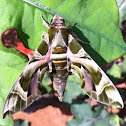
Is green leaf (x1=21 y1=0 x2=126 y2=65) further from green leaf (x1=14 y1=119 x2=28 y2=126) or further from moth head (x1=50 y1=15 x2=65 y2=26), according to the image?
green leaf (x1=14 y1=119 x2=28 y2=126)

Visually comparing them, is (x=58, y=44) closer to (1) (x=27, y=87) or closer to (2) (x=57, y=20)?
(2) (x=57, y=20)

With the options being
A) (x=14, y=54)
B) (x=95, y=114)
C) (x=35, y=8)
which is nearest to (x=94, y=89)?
(x=14, y=54)

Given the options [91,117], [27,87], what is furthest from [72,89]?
[27,87]

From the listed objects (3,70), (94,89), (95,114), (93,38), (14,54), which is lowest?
(95,114)

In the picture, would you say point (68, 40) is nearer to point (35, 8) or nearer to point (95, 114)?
point (35, 8)

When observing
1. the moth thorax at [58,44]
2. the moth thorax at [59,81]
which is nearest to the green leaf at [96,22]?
the moth thorax at [58,44]

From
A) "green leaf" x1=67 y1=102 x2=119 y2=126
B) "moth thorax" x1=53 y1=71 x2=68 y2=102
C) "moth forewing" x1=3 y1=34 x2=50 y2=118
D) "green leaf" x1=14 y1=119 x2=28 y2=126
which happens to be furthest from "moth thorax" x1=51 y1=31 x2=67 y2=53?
Result: "green leaf" x1=14 y1=119 x2=28 y2=126
